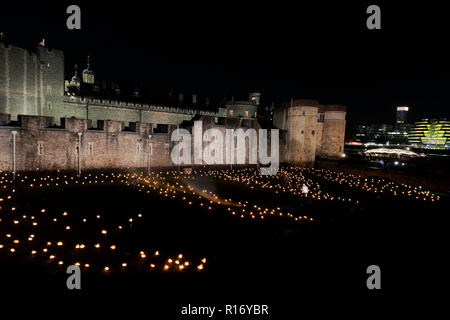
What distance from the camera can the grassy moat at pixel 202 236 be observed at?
6.68 metres

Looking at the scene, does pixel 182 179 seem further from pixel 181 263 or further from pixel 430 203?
pixel 430 203

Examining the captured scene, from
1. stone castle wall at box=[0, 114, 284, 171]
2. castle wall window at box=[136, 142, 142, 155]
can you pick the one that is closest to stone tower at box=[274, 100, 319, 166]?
stone castle wall at box=[0, 114, 284, 171]

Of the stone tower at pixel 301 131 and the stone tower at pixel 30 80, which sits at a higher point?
the stone tower at pixel 30 80

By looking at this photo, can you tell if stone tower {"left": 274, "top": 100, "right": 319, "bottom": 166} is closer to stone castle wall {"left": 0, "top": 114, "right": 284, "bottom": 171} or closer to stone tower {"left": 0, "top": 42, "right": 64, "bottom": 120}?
stone castle wall {"left": 0, "top": 114, "right": 284, "bottom": 171}

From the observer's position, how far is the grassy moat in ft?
21.9

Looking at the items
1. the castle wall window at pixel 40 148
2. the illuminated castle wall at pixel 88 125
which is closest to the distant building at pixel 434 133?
the illuminated castle wall at pixel 88 125

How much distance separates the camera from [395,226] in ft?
38.4

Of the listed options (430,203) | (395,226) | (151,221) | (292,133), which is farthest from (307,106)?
(151,221)

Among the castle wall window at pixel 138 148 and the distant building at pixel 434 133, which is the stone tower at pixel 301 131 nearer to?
the castle wall window at pixel 138 148

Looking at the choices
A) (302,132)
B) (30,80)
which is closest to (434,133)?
(302,132)

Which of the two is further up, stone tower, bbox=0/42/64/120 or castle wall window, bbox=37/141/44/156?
stone tower, bbox=0/42/64/120

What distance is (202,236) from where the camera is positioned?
945 cm

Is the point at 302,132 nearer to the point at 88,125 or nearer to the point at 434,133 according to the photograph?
the point at 88,125
